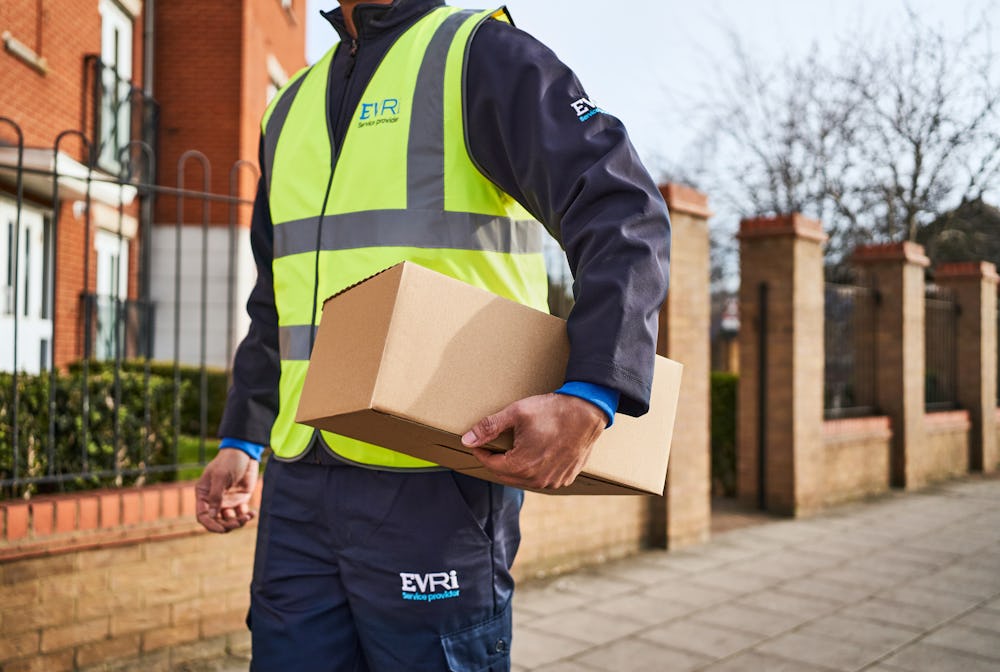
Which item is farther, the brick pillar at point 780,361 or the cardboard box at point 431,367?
the brick pillar at point 780,361

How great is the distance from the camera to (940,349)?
1266 cm

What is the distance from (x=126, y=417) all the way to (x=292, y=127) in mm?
2954

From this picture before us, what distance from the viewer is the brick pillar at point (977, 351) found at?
1270 centimetres

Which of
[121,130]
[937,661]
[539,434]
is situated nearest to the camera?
[539,434]

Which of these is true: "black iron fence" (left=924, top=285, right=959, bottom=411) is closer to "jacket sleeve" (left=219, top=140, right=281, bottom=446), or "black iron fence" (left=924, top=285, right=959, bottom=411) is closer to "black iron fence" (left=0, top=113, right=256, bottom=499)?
"black iron fence" (left=0, top=113, right=256, bottom=499)

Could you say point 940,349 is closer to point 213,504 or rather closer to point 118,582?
point 118,582

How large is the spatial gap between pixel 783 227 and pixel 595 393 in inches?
288

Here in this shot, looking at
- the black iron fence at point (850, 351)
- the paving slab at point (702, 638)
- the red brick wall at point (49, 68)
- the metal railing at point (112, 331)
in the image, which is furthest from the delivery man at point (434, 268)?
the black iron fence at point (850, 351)

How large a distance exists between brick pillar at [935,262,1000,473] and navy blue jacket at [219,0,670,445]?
41.1ft

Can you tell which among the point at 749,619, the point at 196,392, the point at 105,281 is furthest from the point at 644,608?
the point at 105,281

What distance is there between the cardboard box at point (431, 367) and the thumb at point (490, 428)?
0.09ft

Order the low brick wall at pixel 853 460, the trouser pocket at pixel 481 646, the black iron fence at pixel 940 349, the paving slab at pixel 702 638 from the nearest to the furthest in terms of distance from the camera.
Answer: the trouser pocket at pixel 481 646
the paving slab at pixel 702 638
the low brick wall at pixel 853 460
the black iron fence at pixel 940 349

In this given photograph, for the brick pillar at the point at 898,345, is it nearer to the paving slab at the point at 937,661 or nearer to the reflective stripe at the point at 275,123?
the paving slab at the point at 937,661

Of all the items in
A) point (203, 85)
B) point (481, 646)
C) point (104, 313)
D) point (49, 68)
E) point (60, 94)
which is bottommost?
point (481, 646)
